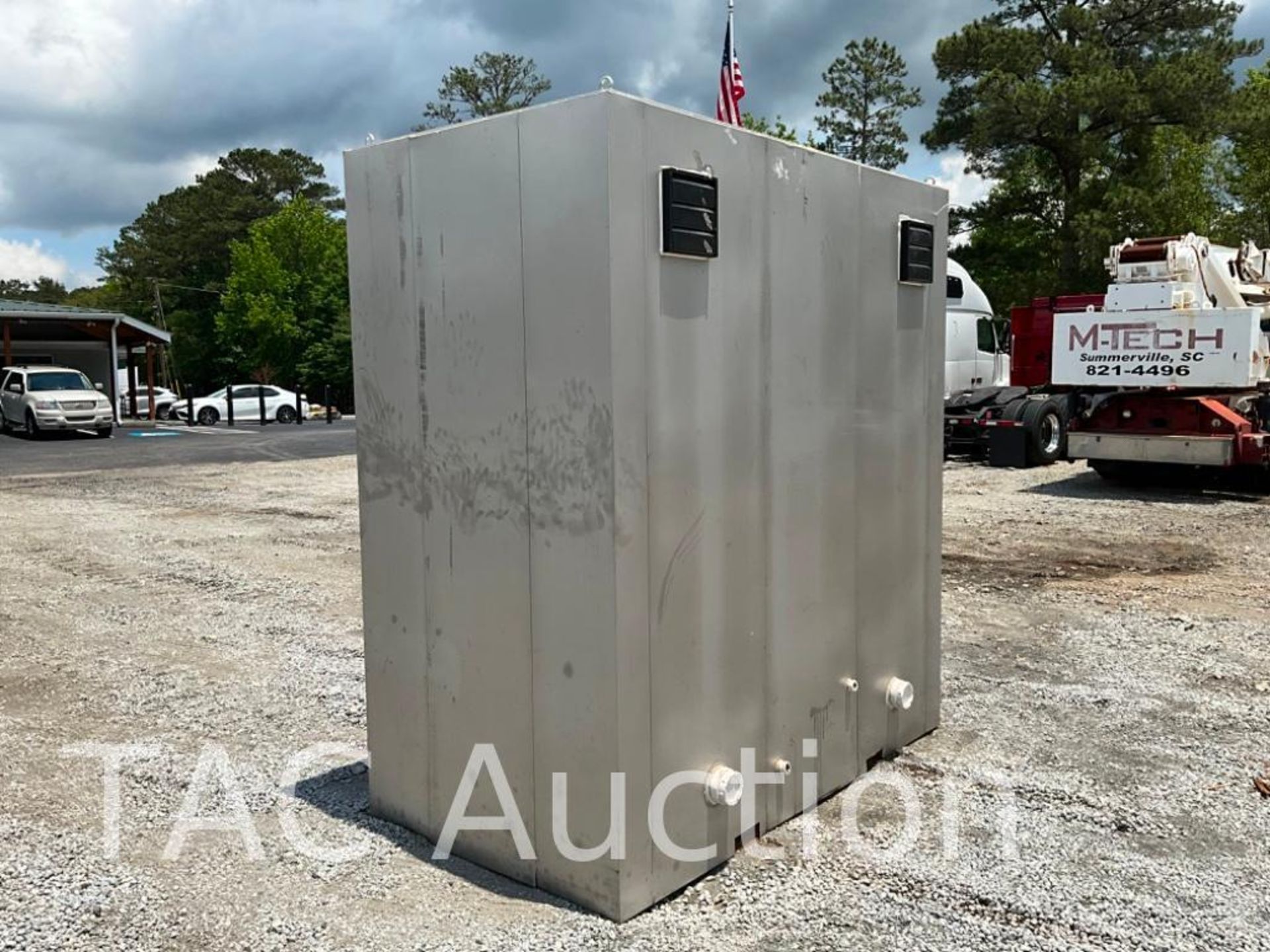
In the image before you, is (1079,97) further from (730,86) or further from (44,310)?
(44,310)

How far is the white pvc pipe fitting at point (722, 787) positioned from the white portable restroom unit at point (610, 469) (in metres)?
0.01

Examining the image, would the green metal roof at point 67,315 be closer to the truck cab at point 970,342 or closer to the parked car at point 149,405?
the parked car at point 149,405

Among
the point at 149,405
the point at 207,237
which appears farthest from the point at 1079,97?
the point at 207,237

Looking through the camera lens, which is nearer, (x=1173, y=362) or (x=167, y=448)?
(x=1173, y=362)

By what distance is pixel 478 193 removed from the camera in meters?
3.18

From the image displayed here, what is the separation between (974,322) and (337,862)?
17.7 metres

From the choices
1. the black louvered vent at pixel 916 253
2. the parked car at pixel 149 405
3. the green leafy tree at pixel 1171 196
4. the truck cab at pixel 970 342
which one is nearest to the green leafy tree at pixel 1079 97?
the green leafy tree at pixel 1171 196

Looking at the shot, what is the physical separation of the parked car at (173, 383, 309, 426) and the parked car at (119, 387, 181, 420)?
96.9 inches

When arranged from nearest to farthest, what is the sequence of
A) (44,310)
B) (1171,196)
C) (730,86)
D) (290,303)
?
(730,86) < (1171,196) < (44,310) < (290,303)

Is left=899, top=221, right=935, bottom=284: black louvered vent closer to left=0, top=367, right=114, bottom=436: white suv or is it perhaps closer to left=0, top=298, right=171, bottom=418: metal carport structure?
left=0, top=367, right=114, bottom=436: white suv

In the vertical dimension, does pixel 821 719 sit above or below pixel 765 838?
above

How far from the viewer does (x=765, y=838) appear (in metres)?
3.60

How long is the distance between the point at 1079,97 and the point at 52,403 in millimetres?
30252

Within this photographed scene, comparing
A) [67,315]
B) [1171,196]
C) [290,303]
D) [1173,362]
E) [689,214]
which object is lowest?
[1173,362]
